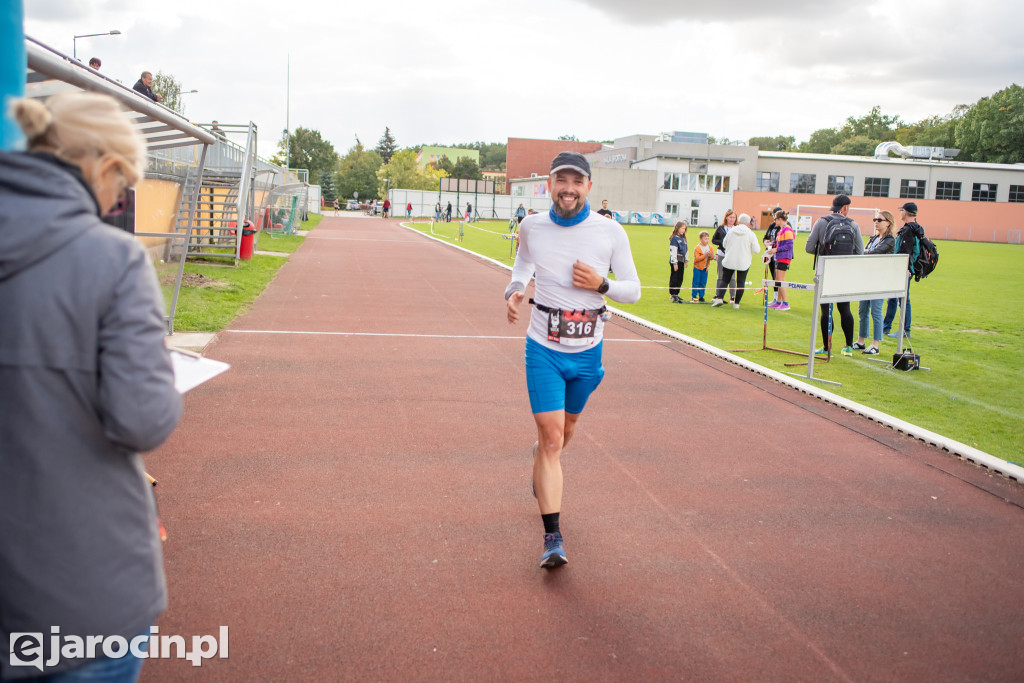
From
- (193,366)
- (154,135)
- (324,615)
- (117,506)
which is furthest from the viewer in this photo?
(154,135)

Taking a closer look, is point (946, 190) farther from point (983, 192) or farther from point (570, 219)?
point (570, 219)

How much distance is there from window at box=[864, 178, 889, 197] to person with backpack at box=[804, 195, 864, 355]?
80.2 metres

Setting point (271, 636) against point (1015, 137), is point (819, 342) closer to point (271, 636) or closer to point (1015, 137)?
point (271, 636)

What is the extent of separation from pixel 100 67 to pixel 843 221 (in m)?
14.7

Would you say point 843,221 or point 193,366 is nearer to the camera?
point 193,366

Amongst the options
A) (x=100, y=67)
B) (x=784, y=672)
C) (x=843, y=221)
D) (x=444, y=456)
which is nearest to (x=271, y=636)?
(x=784, y=672)

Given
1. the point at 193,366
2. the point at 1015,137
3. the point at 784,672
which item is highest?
the point at 1015,137

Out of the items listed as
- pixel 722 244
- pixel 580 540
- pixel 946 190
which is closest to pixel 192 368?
pixel 580 540

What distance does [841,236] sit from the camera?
11.3 meters

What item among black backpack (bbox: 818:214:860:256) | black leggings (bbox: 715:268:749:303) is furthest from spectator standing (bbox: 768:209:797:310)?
black backpack (bbox: 818:214:860:256)

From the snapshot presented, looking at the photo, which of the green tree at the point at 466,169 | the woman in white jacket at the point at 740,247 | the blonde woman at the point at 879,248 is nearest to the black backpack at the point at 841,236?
the blonde woman at the point at 879,248

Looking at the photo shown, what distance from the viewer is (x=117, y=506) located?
191 cm

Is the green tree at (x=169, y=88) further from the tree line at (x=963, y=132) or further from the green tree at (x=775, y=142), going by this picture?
the green tree at (x=775, y=142)

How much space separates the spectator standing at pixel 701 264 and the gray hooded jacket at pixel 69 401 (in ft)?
52.3
